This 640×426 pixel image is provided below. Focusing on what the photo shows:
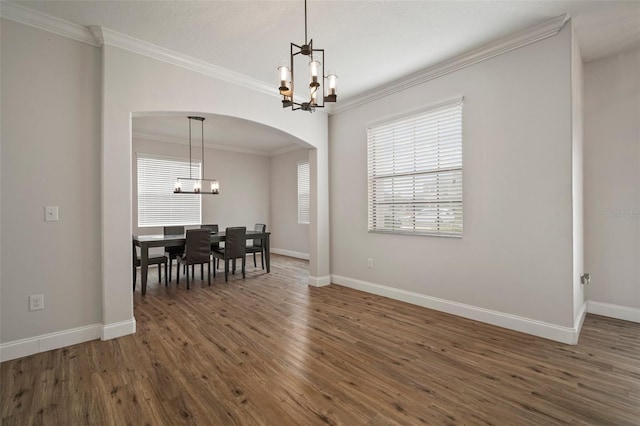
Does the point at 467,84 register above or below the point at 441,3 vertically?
below

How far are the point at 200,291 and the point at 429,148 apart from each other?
3.86 metres

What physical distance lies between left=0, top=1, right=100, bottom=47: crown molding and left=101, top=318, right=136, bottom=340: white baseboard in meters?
2.74

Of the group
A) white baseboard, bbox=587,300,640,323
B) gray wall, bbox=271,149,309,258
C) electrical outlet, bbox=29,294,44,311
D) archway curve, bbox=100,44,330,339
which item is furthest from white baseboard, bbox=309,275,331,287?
white baseboard, bbox=587,300,640,323

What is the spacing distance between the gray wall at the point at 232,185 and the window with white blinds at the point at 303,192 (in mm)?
1332

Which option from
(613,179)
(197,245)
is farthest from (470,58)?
(197,245)

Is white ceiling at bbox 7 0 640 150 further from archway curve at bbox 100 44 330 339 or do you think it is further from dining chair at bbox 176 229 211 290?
dining chair at bbox 176 229 211 290

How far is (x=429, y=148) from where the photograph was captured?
12.1ft

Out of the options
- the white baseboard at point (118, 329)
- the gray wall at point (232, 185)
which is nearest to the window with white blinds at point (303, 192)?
the gray wall at point (232, 185)

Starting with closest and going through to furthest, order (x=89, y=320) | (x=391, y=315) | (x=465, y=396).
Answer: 1. (x=465, y=396)
2. (x=89, y=320)
3. (x=391, y=315)

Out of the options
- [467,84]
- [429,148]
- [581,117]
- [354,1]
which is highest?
[354,1]

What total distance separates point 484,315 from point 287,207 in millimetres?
5778

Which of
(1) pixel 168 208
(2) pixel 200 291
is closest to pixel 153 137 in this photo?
(1) pixel 168 208

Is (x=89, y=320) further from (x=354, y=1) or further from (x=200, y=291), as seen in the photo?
(x=354, y=1)

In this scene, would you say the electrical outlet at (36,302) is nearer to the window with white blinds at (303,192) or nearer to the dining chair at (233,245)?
the dining chair at (233,245)
